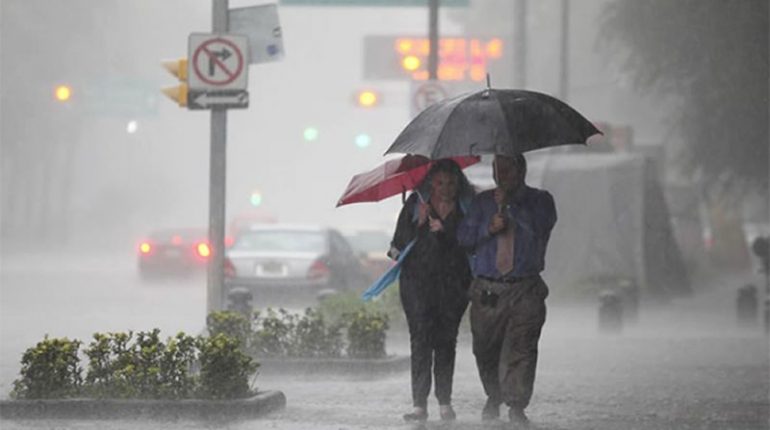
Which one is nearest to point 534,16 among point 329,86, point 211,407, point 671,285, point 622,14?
point 329,86

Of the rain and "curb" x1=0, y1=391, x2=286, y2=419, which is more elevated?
the rain

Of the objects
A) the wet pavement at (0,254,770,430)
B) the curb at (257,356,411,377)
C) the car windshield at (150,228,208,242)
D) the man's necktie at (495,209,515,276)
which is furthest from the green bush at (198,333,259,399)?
the car windshield at (150,228,208,242)

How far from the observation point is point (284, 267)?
28.8 metres

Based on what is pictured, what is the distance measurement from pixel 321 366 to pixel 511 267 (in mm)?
6262

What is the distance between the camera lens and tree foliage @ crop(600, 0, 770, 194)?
25859mm

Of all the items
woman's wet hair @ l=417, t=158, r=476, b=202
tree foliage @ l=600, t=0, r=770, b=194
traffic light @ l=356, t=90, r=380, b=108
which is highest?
traffic light @ l=356, t=90, r=380, b=108

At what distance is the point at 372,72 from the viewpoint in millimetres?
59906

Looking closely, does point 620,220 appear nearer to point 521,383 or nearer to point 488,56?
point 488,56

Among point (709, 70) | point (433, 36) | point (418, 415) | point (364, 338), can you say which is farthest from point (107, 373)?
point (709, 70)

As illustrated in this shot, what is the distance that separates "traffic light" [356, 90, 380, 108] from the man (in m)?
31.5

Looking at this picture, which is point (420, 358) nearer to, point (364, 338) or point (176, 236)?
point (364, 338)

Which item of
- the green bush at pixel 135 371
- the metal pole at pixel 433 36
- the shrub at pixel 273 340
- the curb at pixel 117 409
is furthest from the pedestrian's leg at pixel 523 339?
the metal pole at pixel 433 36

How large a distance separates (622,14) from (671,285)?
10.2 meters

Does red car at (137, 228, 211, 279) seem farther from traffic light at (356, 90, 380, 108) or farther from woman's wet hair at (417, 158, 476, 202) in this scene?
woman's wet hair at (417, 158, 476, 202)
